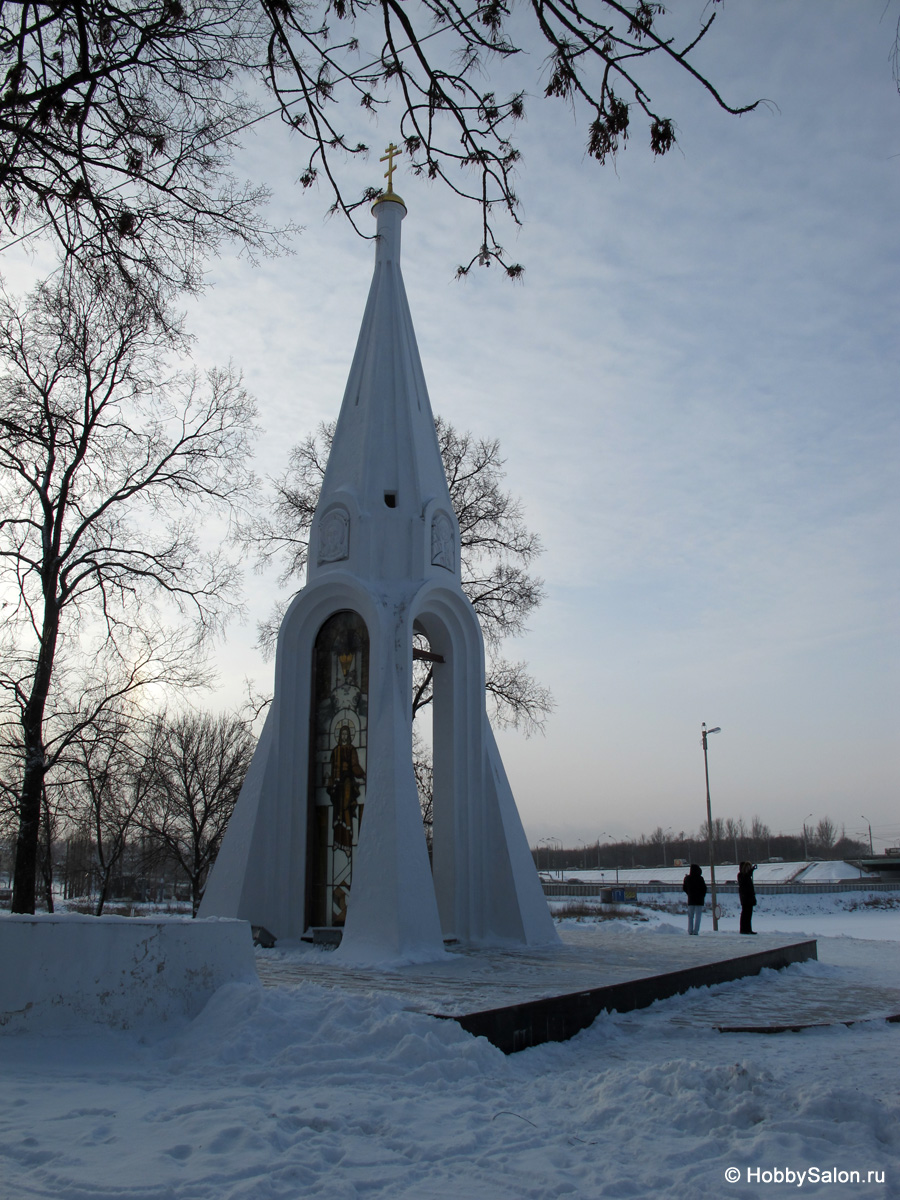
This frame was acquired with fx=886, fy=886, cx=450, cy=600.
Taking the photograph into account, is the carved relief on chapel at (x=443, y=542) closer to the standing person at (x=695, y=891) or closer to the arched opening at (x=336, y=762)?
the arched opening at (x=336, y=762)

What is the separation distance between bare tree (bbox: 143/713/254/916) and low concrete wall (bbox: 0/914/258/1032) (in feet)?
49.7

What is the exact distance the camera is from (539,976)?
721cm

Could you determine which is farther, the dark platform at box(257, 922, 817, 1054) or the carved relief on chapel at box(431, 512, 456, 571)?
the carved relief on chapel at box(431, 512, 456, 571)

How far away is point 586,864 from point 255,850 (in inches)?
3918

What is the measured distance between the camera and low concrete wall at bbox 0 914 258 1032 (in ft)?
16.0

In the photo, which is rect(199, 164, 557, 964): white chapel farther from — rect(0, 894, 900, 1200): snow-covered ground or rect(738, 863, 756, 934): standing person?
rect(738, 863, 756, 934): standing person

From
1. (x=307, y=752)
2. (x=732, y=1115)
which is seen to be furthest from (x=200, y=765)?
(x=732, y=1115)

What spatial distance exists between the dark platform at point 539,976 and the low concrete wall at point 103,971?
120cm

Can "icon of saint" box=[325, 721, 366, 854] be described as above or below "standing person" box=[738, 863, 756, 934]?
above

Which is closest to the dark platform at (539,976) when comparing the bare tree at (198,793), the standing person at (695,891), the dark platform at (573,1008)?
the dark platform at (573,1008)

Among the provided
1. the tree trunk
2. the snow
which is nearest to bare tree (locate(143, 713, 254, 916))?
the tree trunk

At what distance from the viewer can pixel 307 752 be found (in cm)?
1055

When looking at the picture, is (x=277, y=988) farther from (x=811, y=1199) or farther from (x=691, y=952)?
(x=691, y=952)

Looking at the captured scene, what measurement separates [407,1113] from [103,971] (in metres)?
2.20
